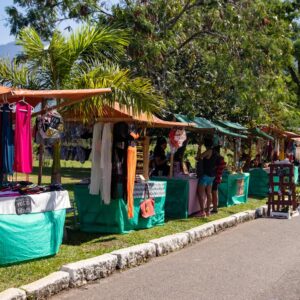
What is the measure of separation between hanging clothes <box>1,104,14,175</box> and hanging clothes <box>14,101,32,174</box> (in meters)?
0.08

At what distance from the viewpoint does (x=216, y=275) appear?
701 centimetres

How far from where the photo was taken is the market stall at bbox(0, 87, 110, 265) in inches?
252

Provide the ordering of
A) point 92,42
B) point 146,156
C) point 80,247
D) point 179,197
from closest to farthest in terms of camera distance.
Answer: point 80,247
point 92,42
point 146,156
point 179,197

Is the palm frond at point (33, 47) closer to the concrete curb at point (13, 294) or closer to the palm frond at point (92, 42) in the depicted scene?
the palm frond at point (92, 42)

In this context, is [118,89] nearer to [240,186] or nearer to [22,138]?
[22,138]

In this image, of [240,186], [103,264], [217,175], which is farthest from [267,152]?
[103,264]

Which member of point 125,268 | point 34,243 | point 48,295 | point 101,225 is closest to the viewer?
point 48,295

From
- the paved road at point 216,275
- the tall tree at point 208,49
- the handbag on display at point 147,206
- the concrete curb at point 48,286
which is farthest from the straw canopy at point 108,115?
the tall tree at point 208,49

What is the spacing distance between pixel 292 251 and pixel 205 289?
3058 millimetres

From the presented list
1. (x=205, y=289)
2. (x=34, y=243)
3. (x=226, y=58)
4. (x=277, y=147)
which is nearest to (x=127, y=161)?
(x=34, y=243)

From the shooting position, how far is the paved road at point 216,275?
610cm

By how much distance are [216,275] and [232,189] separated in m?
7.85

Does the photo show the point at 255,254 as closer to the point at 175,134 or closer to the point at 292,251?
the point at 292,251

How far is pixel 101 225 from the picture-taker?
9.29 metres
